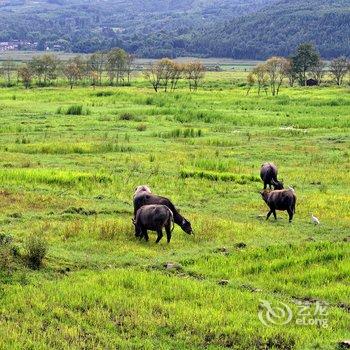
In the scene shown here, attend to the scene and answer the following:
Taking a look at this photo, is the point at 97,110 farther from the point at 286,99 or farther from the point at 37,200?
the point at 37,200

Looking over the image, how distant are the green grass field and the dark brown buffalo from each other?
1.52ft

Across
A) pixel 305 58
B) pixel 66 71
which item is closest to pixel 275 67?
pixel 305 58

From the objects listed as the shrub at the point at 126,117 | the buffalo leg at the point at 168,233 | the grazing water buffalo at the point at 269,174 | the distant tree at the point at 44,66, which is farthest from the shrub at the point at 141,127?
the distant tree at the point at 44,66

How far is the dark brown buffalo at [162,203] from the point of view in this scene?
61.9 feet

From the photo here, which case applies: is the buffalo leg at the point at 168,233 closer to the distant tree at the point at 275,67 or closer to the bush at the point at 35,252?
the bush at the point at 35,252

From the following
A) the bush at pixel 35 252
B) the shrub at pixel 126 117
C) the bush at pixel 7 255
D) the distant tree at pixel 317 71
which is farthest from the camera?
the distant tree at pixel 317 71

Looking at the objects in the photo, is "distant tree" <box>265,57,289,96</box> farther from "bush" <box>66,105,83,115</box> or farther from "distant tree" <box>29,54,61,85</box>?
"bush" <box>66,105,83,115</box>

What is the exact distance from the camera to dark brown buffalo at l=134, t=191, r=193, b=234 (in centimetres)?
1888

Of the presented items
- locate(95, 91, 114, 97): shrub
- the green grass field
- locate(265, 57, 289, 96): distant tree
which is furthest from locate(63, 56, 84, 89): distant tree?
the green grass field

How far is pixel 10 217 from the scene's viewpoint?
2028 centimetres

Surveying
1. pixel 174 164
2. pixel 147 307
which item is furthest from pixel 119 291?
pixel 174 164

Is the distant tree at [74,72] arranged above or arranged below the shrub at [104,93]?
above

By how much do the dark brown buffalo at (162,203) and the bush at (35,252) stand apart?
5054mm

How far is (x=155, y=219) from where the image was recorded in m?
17.8
